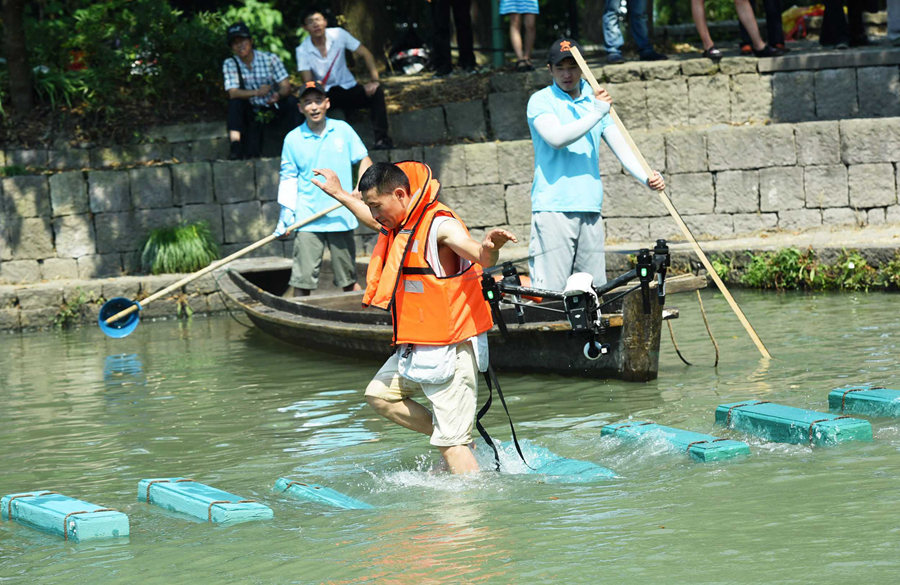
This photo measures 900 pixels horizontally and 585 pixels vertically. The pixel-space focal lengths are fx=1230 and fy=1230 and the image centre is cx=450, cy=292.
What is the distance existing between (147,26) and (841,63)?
8.85m

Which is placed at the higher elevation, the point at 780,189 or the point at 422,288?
the point at 422,288

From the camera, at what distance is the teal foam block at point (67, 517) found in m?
5.29

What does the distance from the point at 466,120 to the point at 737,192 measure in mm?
3566

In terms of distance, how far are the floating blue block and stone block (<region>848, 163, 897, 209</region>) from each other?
9278 mm

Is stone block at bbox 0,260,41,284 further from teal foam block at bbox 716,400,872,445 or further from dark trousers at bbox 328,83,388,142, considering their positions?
teal foam block at bbox 716,400,872,445

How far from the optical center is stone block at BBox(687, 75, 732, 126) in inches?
580

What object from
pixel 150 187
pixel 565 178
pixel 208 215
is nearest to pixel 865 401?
pixel 565 178

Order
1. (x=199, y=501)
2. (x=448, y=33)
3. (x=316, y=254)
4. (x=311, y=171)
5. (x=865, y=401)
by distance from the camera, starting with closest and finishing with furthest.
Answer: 1. (x=199, y=501)
2. (x=865, y=401)
3. (x=311, y=171)
4. (x=316, y=254)
5. (x=448, y=33)

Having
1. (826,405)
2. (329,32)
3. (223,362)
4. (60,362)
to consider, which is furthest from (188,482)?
(329,32)

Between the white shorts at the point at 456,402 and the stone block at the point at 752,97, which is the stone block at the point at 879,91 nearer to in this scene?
the stone block at the point at 752,97

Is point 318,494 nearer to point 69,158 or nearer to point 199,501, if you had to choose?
point 199,501

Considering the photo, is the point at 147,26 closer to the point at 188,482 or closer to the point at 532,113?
the point at 532,113

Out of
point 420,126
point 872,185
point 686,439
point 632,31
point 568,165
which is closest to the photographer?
point 686,439

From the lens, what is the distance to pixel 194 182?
14664 millimetres
